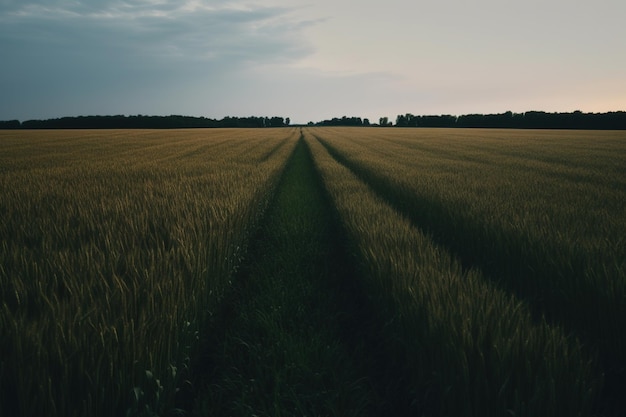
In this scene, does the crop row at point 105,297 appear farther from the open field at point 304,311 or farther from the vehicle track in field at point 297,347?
the vehicle track in field at point 297,347

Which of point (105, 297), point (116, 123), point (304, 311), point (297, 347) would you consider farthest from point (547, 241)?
point (116, 123)

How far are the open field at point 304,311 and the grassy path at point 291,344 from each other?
0.8 inches

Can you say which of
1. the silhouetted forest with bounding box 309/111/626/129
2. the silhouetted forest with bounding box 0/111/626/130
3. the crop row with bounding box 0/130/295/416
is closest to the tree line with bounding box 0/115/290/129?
the silhouetted forest with bounding box 0/111/626/130

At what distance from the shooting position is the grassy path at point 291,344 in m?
2.57

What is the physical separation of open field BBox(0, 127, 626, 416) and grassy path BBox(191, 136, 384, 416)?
2 centimetres

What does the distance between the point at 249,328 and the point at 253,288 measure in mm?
1036

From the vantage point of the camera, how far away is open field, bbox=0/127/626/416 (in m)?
1.79

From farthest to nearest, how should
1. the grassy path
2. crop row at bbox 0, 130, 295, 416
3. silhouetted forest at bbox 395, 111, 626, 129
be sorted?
silhouetted forest at bbox 395, 111, 626, 129 < the grassy path < crop row at bbox 0, 130, 295, 416

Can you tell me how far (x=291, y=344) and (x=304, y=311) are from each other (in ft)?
2.46

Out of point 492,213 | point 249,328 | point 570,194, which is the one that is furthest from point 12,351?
point 570,194

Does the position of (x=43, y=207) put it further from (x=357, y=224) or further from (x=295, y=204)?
(x=295, y=204)

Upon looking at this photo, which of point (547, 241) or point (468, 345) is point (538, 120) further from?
point (468, 345)

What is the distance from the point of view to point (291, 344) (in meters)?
3.05

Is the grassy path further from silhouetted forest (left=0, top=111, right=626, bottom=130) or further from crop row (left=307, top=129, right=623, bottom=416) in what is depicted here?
silhouetted forest (left=0, top=111, right=626, bottom=130)
